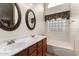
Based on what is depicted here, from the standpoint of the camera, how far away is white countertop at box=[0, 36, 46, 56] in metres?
1.01

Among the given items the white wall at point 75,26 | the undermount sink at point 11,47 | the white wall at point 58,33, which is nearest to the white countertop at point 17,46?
the undermount sink at point 11,47

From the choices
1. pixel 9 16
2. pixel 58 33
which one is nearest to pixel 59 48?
pixel 58 33

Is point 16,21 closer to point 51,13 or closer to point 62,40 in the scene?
point 51,13

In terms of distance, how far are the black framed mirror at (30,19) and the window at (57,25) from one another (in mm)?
200

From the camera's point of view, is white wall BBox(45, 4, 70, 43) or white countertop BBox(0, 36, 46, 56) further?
white wall BBox(45, 4, 70, 43)

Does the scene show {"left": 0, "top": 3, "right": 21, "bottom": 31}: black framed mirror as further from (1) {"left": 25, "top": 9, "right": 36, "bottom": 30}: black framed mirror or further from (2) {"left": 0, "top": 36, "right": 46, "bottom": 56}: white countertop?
(2) {"left": 0, "top": 36, "right": 46, "bottom": 56}: white countertop

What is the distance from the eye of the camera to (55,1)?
1166 millimetres

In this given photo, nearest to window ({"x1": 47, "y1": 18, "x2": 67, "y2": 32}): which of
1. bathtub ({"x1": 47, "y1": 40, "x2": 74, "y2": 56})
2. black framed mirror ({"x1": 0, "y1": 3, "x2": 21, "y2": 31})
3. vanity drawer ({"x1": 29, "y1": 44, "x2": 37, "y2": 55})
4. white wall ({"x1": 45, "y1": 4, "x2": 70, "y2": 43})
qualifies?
white wall ({"x1": 45, "y1": 4, "x2": 70, "y2": 43})

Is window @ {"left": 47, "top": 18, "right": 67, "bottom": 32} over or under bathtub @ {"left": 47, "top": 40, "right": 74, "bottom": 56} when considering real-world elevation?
over

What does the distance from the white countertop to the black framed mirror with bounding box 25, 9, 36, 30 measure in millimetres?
173

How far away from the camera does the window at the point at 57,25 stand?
1.16 m

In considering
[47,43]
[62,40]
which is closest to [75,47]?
[62,40]

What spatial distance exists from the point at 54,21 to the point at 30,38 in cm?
39

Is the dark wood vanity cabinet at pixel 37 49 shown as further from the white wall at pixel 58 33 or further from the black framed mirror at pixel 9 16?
the black framed mirror at pixel 9 16
